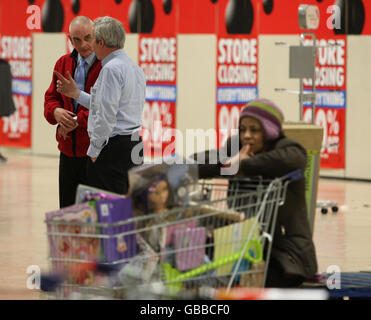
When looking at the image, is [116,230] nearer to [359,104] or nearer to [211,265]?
[211,265]

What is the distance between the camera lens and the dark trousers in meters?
6.05

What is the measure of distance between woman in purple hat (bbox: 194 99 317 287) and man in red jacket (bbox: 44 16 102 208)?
1.68 meters

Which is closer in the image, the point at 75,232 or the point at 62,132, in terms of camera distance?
the point at 75,232

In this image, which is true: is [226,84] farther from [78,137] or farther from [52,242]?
[52,242]

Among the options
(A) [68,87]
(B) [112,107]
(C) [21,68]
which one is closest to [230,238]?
(B) [112,107]

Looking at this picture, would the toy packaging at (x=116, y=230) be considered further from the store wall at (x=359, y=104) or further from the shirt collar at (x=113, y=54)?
the store wall at (x=359, y=104)

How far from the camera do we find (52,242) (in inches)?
149

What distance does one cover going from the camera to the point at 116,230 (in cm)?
368

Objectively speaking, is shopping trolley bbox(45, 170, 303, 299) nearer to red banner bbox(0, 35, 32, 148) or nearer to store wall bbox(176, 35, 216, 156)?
store wall bbox(176, 35, 216, 156)

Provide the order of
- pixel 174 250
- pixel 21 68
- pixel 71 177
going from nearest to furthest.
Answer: pixel 174 250
pixel 71 177
pixel 21 68

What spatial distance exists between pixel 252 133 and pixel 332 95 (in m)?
8.21

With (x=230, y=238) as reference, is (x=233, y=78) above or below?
above
